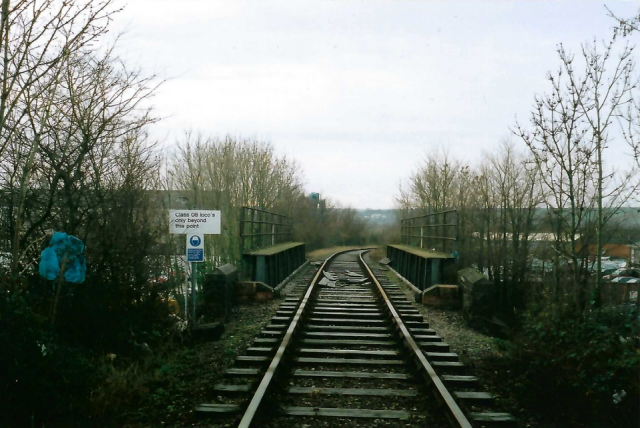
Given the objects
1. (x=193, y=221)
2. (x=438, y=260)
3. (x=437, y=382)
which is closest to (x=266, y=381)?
(x=437, y=382)

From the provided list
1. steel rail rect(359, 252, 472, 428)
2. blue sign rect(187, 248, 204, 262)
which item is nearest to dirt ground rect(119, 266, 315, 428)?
blue sign rect(187, 248, 204, 262)

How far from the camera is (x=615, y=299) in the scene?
26.8 feet

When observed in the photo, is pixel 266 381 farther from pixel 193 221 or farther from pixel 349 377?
pixel 193 221

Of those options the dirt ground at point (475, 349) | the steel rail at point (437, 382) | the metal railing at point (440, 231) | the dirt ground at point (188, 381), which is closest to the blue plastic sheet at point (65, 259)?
the dirt ground at point (188, 381)

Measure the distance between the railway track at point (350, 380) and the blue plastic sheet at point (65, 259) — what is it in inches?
81.2

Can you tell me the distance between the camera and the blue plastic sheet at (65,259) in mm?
5996

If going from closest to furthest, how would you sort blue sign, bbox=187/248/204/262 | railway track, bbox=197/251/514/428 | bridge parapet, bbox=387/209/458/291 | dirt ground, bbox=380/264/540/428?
railway track, bbox=197/251/514/428
dirt ground, bbox=380/264/540/428
blue sign, bbox=187/248/204/262
bridge parapet, bbox=387/209/458/291

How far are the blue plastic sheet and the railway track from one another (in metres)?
2.06

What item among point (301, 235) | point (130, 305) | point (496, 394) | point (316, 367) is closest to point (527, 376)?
point (496, 394)

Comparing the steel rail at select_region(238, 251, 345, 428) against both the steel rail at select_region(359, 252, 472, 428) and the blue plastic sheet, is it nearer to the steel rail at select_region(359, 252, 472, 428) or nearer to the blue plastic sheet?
the steel rail at select_region(359, 252, 472, 428)

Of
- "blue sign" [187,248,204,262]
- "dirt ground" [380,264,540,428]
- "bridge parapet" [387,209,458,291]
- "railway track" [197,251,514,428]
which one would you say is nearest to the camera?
"railway track" [197,251,514,428]

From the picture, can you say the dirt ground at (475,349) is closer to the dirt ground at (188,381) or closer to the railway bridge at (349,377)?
the railway bridge at (349,377)

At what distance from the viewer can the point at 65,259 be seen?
6133 mm

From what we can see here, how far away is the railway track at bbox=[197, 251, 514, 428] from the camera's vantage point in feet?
15.9
